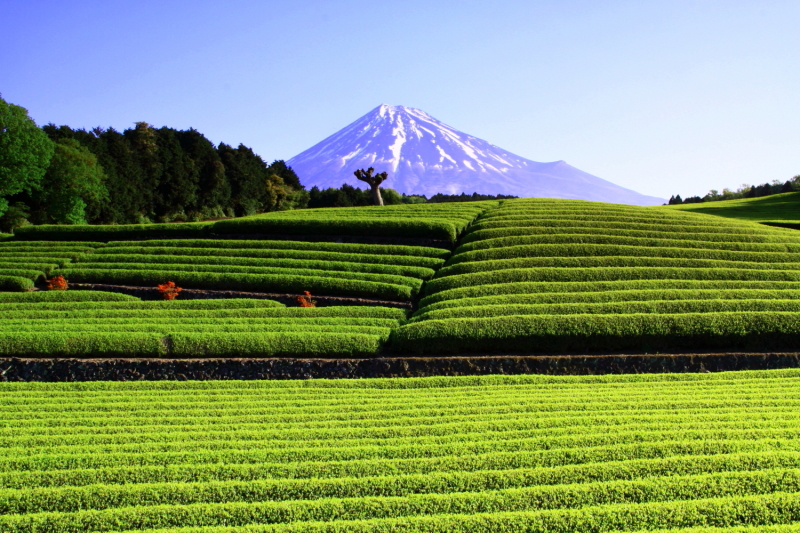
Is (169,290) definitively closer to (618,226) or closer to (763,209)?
(618,226)

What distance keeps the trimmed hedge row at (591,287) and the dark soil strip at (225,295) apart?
5.67 ft

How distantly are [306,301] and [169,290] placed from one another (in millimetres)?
5042

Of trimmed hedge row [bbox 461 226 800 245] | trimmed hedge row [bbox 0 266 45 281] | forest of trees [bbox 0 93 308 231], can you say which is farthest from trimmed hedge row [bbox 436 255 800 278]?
forest of trees [bbox 0 93 308 231]

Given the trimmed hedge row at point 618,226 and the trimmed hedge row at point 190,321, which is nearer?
the trimmed hedge row at point 190,321

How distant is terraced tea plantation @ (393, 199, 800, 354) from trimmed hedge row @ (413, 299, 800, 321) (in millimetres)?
27

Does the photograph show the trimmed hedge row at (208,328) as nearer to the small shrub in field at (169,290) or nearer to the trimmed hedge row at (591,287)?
the trimmed hedge row at (591,287)

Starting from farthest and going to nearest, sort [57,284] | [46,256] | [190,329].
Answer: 1. [46,256]
2. [57,284]
3. [190,329]

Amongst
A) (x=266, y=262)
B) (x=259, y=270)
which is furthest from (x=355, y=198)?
(x=259, y=270)

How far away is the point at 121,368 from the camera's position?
1335 centimetres

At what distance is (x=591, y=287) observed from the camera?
58.8ft

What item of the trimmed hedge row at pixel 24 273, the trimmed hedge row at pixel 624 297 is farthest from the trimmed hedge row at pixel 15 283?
the trimmed hedge row at pixel 624 297

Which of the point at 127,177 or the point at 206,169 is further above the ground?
the point at 206,169

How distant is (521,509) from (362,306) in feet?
39.0

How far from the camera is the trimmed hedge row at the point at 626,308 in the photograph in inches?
603
